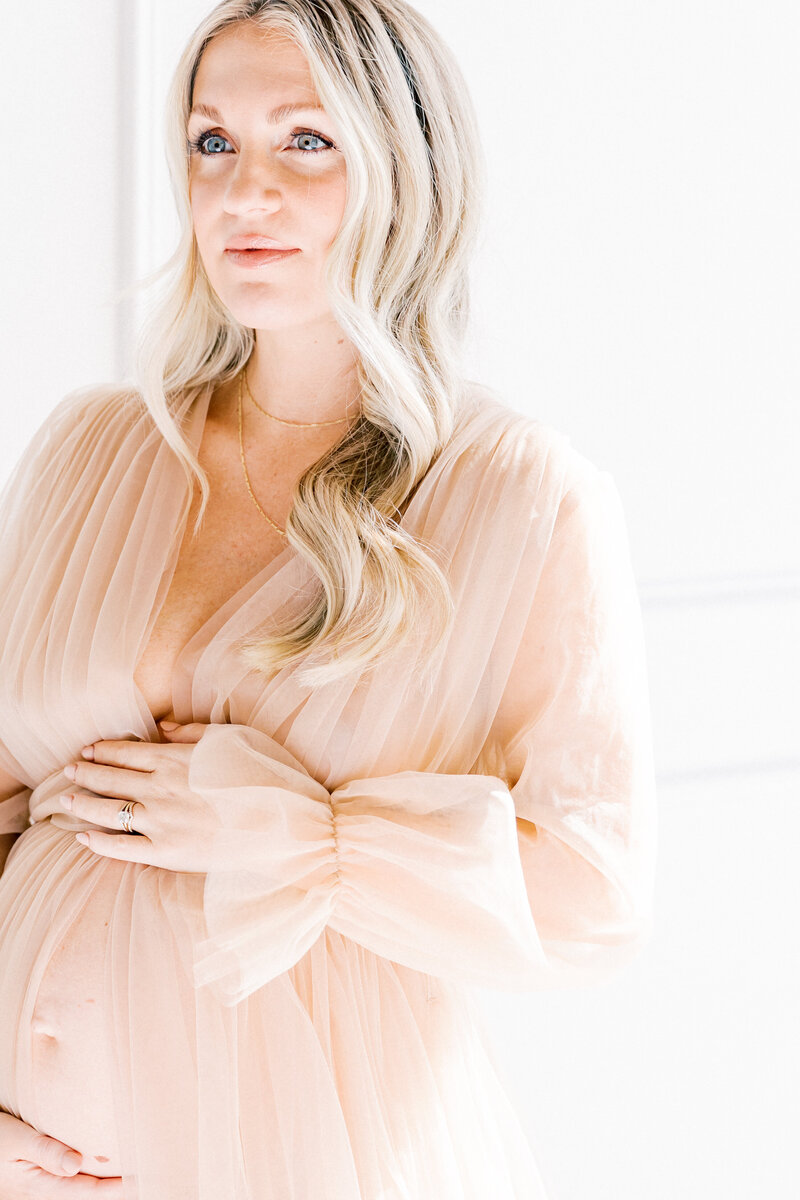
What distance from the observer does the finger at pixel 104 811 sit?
1.28 m

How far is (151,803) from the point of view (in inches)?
50.3

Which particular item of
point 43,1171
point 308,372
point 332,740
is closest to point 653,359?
point 308,372

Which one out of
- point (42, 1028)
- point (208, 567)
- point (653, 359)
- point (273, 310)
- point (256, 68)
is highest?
point (256, 68)

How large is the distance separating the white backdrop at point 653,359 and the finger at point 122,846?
690 mm

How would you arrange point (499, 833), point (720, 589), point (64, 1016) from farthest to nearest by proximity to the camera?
point (720, 589) → point (64, 1016) → point (499, 833)

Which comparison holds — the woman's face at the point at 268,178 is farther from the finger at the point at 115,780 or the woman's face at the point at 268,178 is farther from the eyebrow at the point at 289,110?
the finger at the point at 115,780

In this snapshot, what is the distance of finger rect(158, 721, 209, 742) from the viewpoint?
127 cm

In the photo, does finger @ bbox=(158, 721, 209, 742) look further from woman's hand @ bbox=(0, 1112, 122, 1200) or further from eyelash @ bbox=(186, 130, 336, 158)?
eyelash @ bbox=(186, 130, 336, 158)

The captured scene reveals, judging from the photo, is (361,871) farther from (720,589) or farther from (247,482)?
(720,589)

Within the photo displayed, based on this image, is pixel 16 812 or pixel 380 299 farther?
pixel 16 812

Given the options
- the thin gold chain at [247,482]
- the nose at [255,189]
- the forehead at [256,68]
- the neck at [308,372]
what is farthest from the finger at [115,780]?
the forehead at [256,68]

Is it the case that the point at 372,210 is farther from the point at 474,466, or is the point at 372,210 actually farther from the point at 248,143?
the point at 474,466

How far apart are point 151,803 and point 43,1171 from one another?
1.24 feet

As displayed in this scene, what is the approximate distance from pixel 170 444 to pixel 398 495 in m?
0.30
